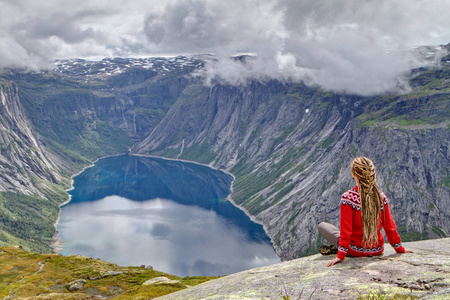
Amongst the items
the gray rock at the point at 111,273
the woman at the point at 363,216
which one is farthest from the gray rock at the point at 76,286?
the woman at the point at 363,216

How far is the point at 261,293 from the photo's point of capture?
18969 millimetres

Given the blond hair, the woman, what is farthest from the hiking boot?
the blond hair

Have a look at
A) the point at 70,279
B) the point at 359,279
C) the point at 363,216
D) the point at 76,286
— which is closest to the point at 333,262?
the point at 359,279

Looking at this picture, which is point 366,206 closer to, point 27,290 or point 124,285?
point 124,285

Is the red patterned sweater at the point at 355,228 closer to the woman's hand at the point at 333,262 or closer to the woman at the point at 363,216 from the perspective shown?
the woman at the point at 363,216

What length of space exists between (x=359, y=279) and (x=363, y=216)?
9.48 feet

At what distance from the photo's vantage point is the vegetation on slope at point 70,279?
57412 millimetres

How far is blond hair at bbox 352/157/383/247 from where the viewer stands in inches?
658

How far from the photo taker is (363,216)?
56.5ft

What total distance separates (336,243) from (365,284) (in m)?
3.37

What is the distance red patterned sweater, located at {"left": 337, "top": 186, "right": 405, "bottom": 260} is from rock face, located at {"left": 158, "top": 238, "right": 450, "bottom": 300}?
0.51 metres

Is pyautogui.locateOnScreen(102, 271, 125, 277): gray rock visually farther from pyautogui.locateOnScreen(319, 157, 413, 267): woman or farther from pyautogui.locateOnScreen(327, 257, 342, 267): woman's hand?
pyautogui.locateOnScreen(319, 157, 413, 267): woman

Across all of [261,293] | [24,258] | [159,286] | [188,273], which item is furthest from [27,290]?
[188,273]

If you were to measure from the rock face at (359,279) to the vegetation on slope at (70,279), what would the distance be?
33.6 m
